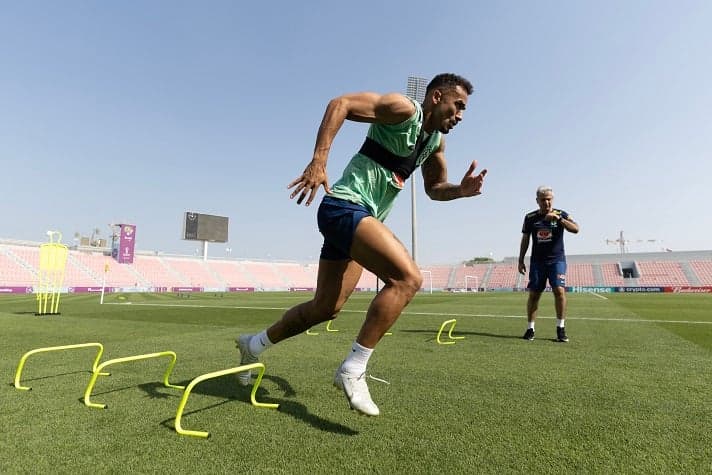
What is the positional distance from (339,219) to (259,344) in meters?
1.33

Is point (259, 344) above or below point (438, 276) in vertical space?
below

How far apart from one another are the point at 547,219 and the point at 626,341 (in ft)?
6.45

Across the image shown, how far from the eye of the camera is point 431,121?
2.89 meters

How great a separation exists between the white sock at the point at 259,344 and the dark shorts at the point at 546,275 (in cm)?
464

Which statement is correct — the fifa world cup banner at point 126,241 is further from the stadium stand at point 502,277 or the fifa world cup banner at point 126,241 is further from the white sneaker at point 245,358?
the stadium stand at point 502,277

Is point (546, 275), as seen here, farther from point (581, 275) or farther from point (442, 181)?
point (581, 275)

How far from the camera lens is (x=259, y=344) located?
3.21 metres

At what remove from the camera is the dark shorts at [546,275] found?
6.18 meters

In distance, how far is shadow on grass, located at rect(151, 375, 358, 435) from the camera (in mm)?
2354

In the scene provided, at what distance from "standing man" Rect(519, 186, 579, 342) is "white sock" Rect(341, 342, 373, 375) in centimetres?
441

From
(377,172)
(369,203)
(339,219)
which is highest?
(377,172)

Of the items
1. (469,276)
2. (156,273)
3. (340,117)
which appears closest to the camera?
(340,117)

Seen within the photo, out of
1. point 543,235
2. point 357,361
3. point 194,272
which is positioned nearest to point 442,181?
point 357,361

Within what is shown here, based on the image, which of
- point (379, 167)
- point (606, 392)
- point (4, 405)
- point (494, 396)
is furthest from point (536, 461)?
point (4, 405)
